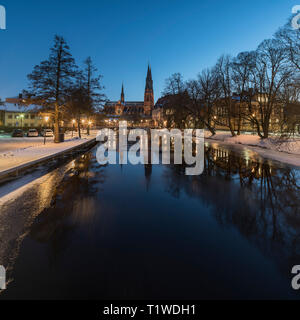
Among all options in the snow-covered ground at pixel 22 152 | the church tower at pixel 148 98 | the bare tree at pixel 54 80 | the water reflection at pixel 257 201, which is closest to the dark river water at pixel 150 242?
the water reflection at pixel 257 201

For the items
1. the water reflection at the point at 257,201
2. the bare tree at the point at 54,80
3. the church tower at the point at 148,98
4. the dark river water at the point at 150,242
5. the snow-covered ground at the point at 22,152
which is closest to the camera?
the dark river water at the point at 150,242

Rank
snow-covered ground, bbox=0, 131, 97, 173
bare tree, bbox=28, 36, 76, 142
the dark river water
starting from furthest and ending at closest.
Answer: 1. bare tree, bbox=28, 36, 76, 142
2. snow-covered ground, bbox=0, 131, 97, 173
3. the dark river water

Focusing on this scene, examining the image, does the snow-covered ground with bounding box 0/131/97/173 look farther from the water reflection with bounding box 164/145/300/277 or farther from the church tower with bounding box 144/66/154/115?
the church tower with bounding box 144/66/154/115

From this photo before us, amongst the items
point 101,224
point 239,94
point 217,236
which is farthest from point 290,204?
point 239,94

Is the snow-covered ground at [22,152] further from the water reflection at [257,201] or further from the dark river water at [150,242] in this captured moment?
the water reflection at [257,201]

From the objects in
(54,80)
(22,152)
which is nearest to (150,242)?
(22,152)

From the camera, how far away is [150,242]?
389 cm

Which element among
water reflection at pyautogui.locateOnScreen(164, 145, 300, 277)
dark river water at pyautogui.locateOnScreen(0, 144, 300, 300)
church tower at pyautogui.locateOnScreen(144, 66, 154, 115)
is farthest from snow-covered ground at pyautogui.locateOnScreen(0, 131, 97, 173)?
church tower at pyautogui.locateOnScreen(144, 66, 154, 115)

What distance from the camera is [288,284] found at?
291 centimetres

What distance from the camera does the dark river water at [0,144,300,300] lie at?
2.79m

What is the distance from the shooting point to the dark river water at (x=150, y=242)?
2785 millimetres

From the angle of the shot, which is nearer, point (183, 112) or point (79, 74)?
point (79, 74)
